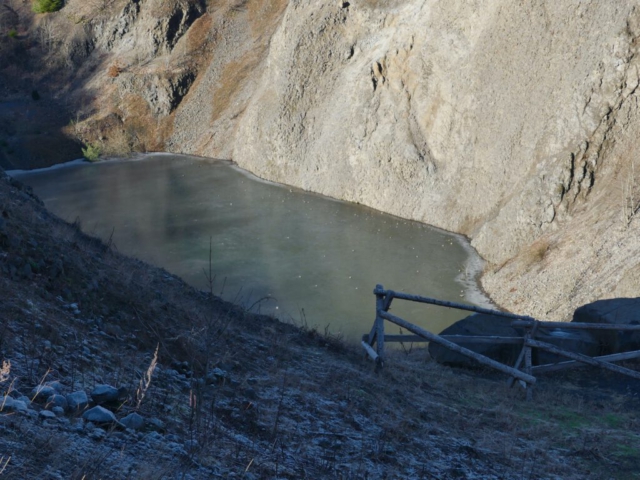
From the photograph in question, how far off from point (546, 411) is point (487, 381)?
194 cm

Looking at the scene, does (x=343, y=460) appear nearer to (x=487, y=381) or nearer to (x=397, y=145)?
(x=487, y=381)

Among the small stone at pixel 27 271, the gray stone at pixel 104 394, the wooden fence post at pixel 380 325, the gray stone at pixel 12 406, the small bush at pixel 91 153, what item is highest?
the small bush at pixel 91 153

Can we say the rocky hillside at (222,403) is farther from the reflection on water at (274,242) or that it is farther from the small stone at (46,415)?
the reflection on water at (274,242)

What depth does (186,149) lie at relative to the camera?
2024 inches

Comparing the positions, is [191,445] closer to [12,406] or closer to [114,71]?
[12,406]

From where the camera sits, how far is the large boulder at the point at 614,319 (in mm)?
13820

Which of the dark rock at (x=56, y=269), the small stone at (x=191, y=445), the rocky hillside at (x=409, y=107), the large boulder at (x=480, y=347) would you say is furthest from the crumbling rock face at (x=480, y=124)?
the small stone at (x=191, y=445)

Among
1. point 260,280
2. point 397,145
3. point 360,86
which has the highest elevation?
point 360,86

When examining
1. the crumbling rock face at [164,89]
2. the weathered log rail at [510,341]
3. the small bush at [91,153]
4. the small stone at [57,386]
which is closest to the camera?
the small stone at [57,386]

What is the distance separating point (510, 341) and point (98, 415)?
852 cm

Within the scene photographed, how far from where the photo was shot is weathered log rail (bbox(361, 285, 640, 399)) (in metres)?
11.8

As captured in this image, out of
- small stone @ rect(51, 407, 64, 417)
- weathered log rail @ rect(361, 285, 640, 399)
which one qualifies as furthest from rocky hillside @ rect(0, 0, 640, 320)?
small stone @ rect(51, 407, 64, 417)

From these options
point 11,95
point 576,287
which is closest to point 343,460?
point 576,287

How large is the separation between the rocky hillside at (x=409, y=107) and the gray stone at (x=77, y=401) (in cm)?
1647
